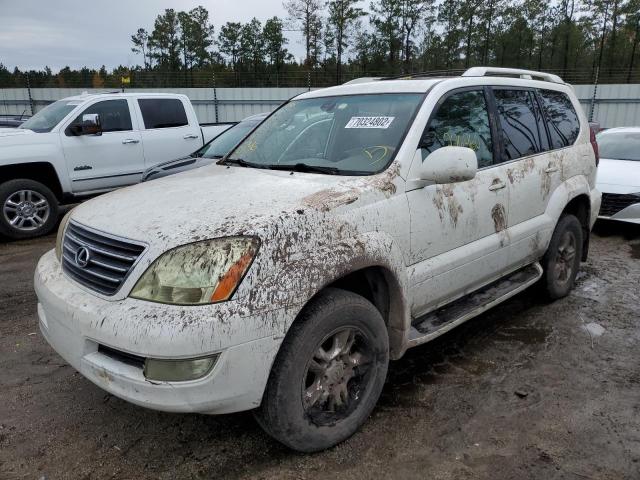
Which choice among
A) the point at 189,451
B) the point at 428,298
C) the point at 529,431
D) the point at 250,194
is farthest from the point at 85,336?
the point at 529,431

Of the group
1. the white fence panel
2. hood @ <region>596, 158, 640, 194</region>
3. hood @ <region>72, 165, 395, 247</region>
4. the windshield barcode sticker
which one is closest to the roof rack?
the windshield barcode sticker

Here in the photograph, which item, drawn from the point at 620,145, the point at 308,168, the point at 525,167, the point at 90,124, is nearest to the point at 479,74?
the point at 525,167

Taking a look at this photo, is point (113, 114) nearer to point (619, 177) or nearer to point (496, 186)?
point (496, 186)

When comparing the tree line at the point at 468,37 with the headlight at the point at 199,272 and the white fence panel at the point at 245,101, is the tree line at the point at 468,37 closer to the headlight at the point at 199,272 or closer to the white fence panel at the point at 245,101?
the white fence panel at the point at 245,101

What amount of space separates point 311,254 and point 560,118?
3.23 m

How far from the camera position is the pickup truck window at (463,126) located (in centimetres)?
322

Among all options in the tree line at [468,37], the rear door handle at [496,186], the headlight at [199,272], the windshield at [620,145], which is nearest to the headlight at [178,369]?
the headlight at [199,272]

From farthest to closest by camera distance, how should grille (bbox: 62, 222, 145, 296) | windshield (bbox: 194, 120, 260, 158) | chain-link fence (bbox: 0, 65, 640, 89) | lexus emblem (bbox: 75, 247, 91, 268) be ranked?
1. chain-link fence (bbox: 0, 65, 640, 89)
2. windshield (bbox: 194, 120, 260, 158)
3. lexus emblem (bbox: 75, 247, 91, 268)
4. grille (bbox: 62, 222, 145, 296)

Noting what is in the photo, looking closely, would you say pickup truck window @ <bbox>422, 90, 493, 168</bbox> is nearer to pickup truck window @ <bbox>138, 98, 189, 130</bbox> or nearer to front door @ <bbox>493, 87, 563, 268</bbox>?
front door @ <bbox>493, 87, 563, 268</bbox>

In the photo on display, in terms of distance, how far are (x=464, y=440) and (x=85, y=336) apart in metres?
1.97

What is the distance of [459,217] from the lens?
3213 millimetres

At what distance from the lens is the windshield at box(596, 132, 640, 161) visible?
25.0ft

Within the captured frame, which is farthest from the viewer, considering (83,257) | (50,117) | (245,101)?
(245,101)

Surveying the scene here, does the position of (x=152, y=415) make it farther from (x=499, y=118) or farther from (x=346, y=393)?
(x=499, y=118)
